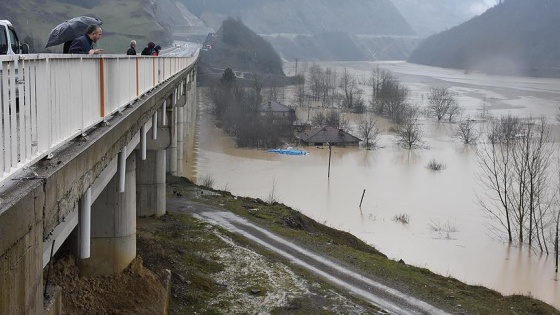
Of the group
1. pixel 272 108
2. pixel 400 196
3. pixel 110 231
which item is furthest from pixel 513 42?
pixel 110 231

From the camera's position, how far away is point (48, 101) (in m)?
5.72

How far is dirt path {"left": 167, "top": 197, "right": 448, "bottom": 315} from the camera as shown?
15438mm

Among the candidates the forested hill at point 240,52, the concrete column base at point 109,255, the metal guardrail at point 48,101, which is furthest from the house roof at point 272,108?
the metal guardrail at point 48,101

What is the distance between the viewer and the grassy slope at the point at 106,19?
92500mm

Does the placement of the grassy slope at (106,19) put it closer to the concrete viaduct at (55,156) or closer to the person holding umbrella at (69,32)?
the concrete viaduct at (55,156)

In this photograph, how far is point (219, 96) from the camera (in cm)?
7838

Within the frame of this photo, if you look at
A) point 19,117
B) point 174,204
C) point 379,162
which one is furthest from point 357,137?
point 19,117

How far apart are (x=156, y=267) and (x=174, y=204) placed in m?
→ 10.1

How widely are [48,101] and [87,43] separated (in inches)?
112

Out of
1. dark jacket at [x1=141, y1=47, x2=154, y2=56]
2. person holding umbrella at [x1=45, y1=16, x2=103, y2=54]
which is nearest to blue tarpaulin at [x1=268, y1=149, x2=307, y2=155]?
dark jacket at [x1=141, y1=47, x2=154, y2=56]

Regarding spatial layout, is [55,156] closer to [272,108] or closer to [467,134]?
[467,134]

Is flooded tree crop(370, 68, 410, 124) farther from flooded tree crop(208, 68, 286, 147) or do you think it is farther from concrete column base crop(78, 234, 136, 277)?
concrete column base crop(78, 234, 136, 277)

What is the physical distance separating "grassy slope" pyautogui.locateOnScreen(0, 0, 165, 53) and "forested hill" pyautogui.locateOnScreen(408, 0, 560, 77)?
8513 centimetres

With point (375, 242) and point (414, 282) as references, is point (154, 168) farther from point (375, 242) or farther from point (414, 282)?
point (375, 242)
